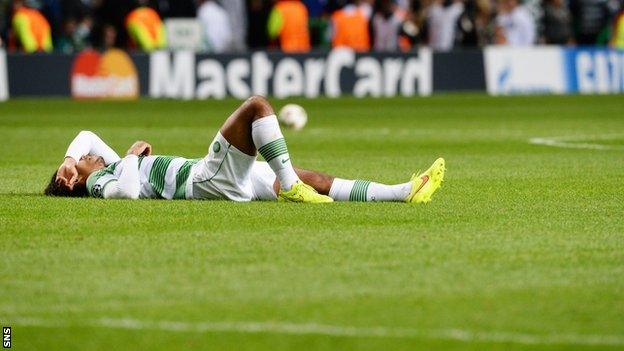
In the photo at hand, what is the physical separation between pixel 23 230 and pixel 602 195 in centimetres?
471

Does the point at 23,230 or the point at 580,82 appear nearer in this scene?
the point at 23,230

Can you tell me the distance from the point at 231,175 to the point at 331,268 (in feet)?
8.75

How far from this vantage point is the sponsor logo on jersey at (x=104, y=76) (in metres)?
26.9

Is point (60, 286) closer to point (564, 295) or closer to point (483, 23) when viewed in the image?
point (564, 295)

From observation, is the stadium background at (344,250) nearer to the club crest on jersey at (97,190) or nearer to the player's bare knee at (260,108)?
the club crest on jersey at (97,190)

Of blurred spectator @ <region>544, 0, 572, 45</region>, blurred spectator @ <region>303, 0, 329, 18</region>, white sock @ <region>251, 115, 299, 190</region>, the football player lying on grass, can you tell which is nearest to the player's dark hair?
the football player lying on grass

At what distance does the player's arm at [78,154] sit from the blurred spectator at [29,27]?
1775cm

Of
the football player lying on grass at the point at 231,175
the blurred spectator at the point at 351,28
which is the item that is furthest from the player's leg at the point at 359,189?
the blurred spectator at the point at 351,28

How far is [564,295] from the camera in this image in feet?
22.4

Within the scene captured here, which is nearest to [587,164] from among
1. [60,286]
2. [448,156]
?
[448,156]

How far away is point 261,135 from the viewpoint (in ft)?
31.7

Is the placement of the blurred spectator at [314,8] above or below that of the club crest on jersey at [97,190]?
above

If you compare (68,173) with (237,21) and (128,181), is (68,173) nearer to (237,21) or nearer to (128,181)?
(128,181)

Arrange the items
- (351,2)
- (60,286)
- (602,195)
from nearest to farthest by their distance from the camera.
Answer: (60,286)
(602,195)
(351,2)
